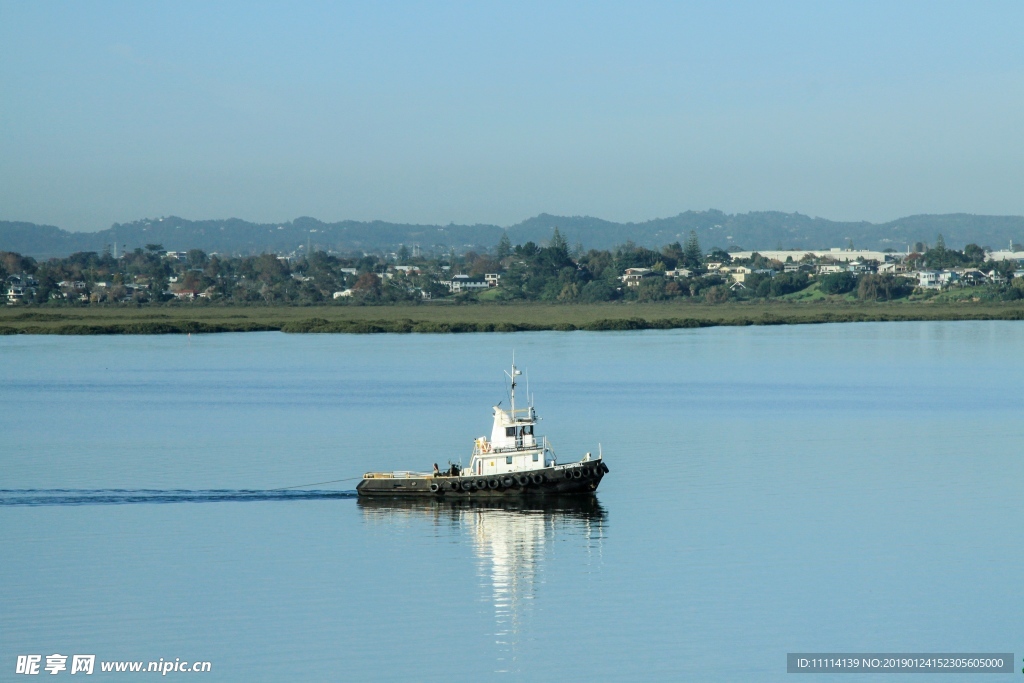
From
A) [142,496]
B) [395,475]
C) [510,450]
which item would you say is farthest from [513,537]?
[142,496]

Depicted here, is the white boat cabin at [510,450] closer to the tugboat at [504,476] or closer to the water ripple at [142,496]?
the tugboat at [504,476]

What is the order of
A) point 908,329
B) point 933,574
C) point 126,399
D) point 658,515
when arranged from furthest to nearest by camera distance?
point 908,329 → point 126,399 → point 658,515 → point 933,574

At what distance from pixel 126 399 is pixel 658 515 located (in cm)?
4148

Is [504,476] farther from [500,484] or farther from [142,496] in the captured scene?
[142,496]

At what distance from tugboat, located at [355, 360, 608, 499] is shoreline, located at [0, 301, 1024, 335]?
101 m

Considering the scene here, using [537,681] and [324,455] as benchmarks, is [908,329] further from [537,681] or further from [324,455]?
[537,681]

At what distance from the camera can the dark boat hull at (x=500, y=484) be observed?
40.4m

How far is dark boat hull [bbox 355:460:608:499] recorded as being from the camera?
4038cm

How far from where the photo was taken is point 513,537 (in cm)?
3575

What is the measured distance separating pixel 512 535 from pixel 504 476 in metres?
4.50

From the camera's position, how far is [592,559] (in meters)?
33.0

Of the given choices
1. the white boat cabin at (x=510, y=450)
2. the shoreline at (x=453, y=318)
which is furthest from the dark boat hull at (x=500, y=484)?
the shoreline at (x=453, y=318)

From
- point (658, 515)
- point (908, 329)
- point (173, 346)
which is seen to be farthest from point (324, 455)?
point (908, 329)

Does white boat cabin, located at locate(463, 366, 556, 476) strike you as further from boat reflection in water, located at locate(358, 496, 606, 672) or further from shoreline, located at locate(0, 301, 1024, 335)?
shoreline, located at locate(0, 301, 1024, 335)
